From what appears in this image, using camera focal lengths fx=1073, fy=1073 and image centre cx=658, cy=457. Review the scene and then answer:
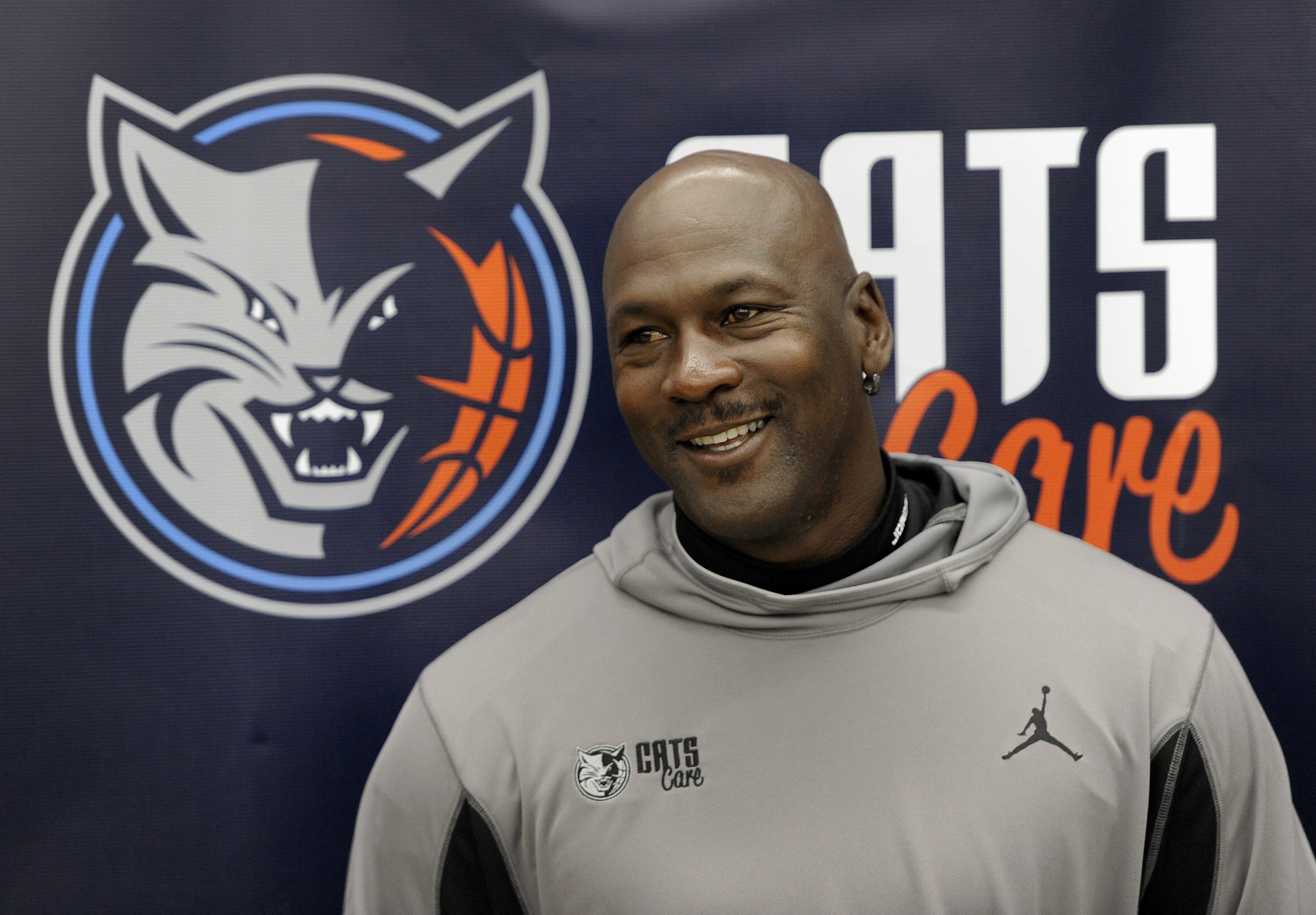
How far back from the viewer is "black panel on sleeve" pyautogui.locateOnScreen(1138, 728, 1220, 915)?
1.09 metres

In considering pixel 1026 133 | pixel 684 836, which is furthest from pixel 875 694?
pixel 1026 133

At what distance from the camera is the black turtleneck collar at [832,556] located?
1.16 metres

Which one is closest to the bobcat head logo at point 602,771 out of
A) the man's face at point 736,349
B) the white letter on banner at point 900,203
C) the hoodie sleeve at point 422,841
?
the hoodie sleeve at point 422,841

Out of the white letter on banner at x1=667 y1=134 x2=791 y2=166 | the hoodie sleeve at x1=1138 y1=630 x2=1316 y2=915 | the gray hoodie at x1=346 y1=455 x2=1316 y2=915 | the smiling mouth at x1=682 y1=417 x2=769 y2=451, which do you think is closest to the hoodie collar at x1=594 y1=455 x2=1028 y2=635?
the gray hoodie at x1=346 y1=455 x2=1316 y2=915

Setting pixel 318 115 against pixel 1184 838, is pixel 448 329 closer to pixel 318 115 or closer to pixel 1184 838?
pixel 318 115

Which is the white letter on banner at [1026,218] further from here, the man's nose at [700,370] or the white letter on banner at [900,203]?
the man's nose at [700,370]

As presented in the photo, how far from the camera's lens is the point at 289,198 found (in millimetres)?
1434

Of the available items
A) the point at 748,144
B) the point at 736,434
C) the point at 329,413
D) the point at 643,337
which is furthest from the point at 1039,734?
the point at 329,413

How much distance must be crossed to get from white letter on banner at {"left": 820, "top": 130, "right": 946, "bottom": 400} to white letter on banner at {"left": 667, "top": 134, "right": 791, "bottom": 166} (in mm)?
59

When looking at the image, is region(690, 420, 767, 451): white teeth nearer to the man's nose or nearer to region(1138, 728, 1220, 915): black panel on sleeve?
the man's nose

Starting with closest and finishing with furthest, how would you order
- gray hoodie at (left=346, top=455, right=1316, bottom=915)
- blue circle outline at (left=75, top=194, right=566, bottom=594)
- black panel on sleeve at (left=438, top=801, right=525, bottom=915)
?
gray hoodie at (left=346, top=455, right=1316, bottom=915), black panel on sleeve at (left=438, top=801, right=525, bottom=915), blue circle outline at (left=75, top=194, right=566, bottom=594)

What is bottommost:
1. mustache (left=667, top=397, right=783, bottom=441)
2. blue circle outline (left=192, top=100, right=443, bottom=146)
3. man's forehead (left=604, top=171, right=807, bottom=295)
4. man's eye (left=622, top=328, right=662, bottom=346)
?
mustache (left=667, top=397, right=783, bottom=441)

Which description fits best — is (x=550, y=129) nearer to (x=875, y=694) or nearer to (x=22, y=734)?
(x=875, y=694)

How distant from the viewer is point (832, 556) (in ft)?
3.81
